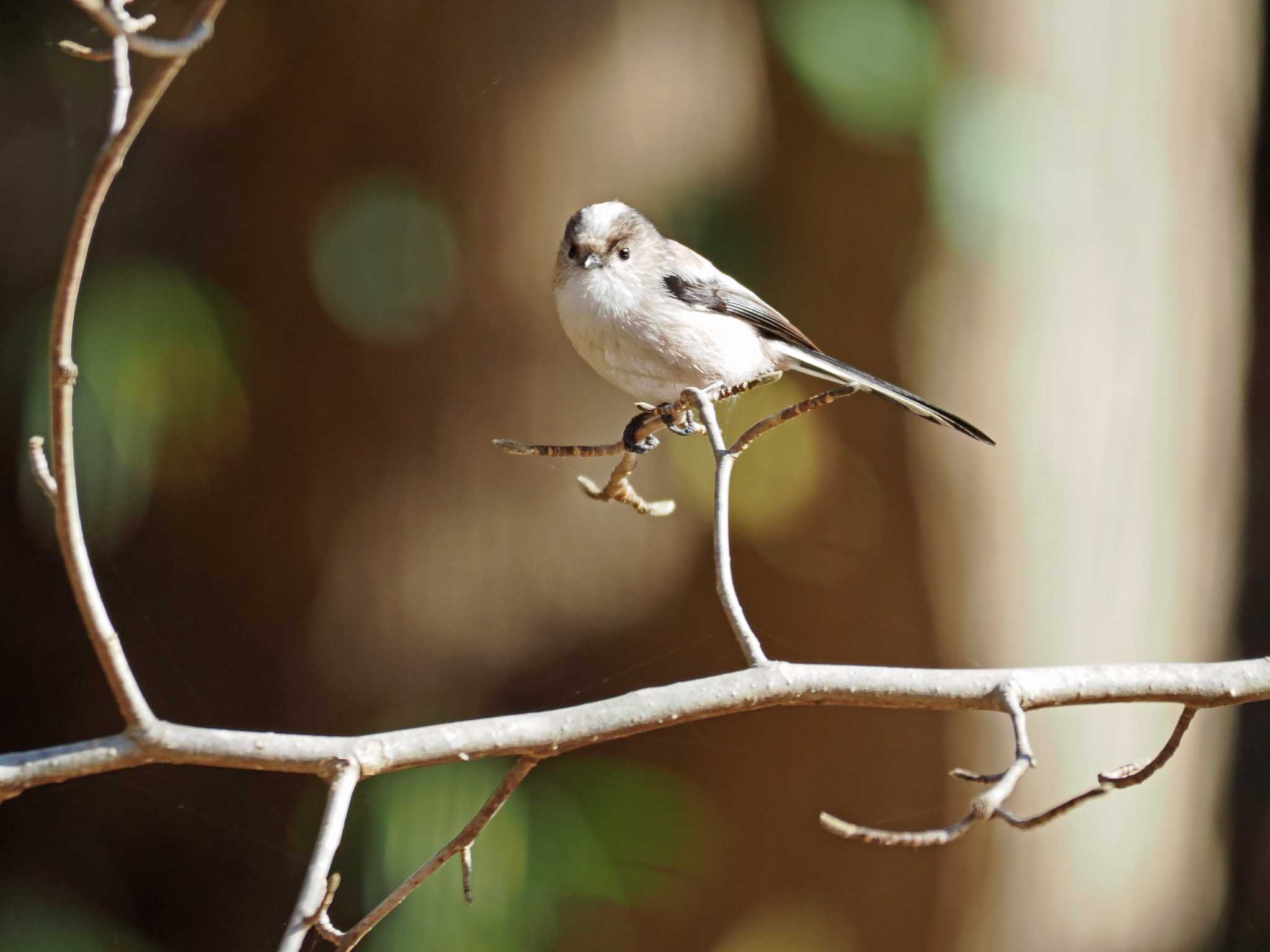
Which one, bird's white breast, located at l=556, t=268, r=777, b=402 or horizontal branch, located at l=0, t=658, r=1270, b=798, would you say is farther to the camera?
bird's white breast, located at l=556, t=268, r=777, b=402

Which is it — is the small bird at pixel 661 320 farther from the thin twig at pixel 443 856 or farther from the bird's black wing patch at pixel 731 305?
the thin twig at pixel 443 856

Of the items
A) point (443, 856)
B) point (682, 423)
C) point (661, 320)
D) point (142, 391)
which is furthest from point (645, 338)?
point (142, 391)

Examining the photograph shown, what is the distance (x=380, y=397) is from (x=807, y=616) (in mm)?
1225

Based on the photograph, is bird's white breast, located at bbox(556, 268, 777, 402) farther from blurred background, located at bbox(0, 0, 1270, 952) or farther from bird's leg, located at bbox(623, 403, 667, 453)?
blurred background, located at bbox(0, 0, 1270, 952)

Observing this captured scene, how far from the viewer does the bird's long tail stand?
6.20 feet

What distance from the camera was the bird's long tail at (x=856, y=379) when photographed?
6.20 feet

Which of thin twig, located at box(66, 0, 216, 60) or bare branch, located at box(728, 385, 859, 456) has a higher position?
thin twig, located at box(66, 0, 216, 60)

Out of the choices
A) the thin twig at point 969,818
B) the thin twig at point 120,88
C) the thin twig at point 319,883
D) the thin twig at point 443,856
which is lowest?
the thin twig at point 443,856

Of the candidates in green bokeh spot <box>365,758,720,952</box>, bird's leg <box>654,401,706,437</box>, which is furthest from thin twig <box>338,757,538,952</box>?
green bokeh spot <box>365,758,720,952</box>

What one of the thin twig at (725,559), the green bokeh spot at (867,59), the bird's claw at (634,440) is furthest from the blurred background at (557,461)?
the thin twig at (725,559)

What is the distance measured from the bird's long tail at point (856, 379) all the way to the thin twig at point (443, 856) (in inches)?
37.9

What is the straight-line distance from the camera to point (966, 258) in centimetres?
267

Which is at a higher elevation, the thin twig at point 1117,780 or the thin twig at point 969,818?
the thin twig at point 969,818

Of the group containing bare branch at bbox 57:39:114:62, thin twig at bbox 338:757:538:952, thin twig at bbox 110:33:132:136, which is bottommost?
thin twig at bbox 338:757:538:952
